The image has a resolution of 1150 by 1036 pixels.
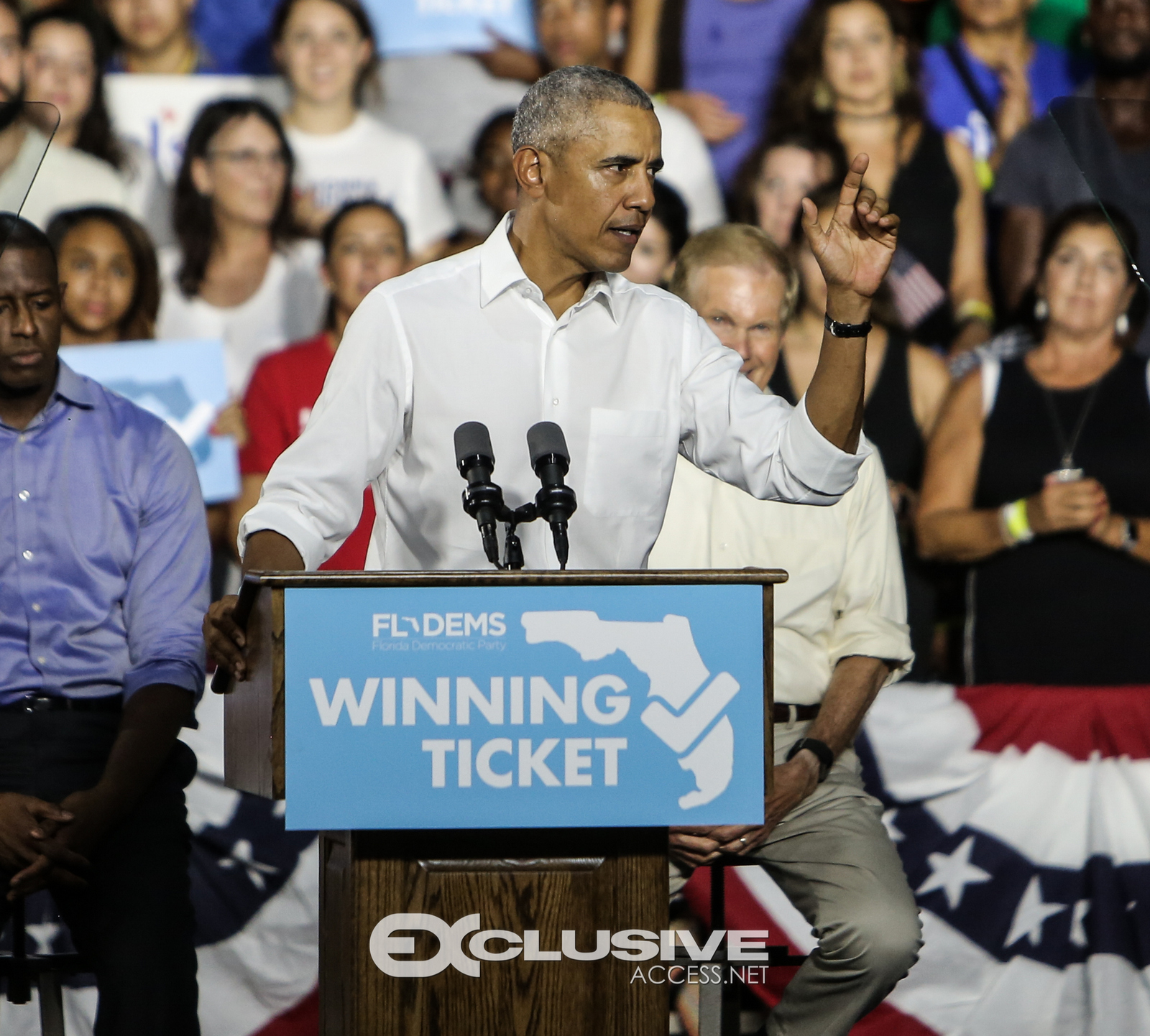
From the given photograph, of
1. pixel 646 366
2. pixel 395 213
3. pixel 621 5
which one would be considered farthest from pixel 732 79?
pixel 646 366

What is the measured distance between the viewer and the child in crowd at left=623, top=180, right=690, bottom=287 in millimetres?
4418

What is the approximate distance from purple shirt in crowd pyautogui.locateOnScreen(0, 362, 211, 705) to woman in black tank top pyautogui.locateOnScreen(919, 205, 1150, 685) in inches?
87.2

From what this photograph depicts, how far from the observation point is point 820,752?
3.11 m

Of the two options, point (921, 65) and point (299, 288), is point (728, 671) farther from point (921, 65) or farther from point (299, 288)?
point (921, 65)

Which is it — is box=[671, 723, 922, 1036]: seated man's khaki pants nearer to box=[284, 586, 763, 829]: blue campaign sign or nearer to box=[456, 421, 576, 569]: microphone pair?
box=[284, 586, 763, 829]: blue campaign sign

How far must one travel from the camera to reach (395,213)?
4.45 metres

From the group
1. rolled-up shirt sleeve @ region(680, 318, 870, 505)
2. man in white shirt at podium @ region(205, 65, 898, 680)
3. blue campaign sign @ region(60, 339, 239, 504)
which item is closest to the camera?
rolled-up shirt sleeve @ region(680, 318, 870, 505)

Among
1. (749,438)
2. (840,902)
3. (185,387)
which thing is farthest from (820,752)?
(185,387)

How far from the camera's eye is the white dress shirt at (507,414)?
2367mm

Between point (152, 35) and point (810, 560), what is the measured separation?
263cm

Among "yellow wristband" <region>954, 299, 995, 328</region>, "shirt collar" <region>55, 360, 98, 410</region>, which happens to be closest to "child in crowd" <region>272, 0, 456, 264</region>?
"shirt collar" <region>55, 360, 98, 410</region>

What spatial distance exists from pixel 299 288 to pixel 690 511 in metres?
1.69

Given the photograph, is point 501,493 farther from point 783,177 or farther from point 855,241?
point 783,177

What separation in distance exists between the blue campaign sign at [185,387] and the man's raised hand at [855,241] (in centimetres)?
264
